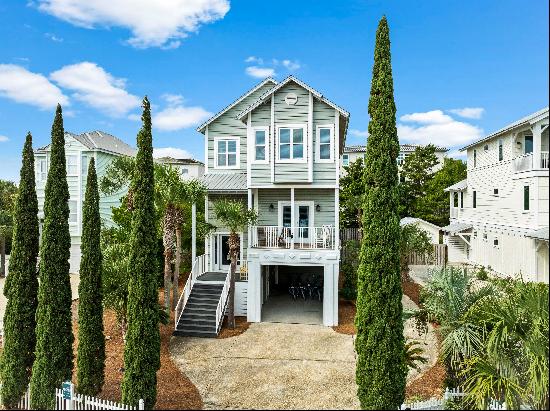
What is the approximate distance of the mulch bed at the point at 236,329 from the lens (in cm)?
1506

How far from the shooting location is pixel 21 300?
33.0 feet

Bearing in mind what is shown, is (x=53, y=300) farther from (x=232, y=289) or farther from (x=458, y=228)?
(x=458, y=228)

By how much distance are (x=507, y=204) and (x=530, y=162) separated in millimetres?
3842

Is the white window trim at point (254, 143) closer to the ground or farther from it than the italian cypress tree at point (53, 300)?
farther from it

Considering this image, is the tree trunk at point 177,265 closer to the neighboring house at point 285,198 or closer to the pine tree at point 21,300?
the neighboring house at point 285,198

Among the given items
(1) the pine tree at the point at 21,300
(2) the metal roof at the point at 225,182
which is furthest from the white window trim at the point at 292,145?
(1) the pine tree at the point at 21,300

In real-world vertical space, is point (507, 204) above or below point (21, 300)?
above

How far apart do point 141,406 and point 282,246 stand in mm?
9817

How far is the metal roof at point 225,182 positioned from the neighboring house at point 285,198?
53 mm

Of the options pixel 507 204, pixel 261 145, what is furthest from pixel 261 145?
pixel 507 204

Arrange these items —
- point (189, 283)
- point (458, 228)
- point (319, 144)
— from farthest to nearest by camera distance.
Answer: point (458, 228) → point (189, 283) → point (319, 144)

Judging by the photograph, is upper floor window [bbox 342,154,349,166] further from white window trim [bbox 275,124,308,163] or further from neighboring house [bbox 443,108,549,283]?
white window trim [bbox 275,124,308,163]

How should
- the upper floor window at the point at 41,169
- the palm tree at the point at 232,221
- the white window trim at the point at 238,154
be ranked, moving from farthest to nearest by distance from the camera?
the upper floor window at the point at 41,169
the white window trim at the point at 238,154
the palm tree at the point at 232,221

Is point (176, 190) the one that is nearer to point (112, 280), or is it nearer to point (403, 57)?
point (112, 280)
